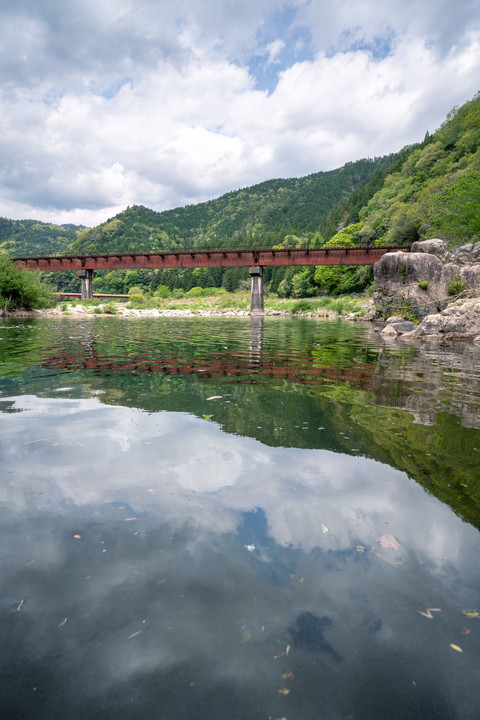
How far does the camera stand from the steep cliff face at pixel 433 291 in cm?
2105

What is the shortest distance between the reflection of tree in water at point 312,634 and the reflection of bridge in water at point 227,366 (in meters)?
6.70

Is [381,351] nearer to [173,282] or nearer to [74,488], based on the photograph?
[74,488]

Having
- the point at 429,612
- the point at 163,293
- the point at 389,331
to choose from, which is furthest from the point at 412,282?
the point at 163,293

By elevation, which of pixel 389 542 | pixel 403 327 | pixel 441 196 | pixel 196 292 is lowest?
pixel 389 542

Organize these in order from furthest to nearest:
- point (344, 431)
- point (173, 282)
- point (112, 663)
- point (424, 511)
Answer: point (173, 282) → point (344, 431) → point (424, 511) → point (112, 663)

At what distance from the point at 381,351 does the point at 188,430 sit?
1189cm

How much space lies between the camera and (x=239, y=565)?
2551 mm

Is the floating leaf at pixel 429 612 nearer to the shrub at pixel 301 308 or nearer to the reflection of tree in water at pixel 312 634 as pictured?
the reflection of tree in water at pixel 312 634

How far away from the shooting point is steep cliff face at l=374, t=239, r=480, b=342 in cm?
2105

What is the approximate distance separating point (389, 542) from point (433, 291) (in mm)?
26527

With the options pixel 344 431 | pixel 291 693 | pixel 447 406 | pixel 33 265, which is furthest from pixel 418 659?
pixel 33 265

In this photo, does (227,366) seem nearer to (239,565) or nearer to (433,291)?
(239,565)

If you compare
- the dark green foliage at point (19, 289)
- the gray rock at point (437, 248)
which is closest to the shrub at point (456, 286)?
the gray rock at point (437, 248)

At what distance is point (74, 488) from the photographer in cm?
363
